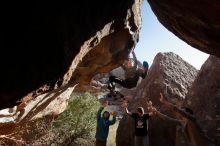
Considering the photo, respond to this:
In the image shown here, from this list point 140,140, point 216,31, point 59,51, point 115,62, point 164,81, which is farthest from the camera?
point 164,81

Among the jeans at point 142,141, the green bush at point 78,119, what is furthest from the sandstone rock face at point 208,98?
the green bush at point 78,119

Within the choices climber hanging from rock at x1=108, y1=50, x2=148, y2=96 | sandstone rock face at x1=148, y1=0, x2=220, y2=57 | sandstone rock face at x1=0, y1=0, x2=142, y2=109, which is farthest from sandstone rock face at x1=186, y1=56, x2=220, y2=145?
sandstone rock face at x1=0, y1=0, x2=142, y2=109

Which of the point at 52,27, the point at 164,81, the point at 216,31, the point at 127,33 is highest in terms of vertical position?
the point at 164,81

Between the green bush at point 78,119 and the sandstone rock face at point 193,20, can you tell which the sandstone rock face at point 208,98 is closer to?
the green bush at point 78,119

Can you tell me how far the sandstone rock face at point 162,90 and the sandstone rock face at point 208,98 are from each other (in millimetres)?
1716

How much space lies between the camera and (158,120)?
1770cm

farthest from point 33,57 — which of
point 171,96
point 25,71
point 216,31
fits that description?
point 171,96

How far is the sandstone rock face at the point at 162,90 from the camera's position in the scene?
17312mm

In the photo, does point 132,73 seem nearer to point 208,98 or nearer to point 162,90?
point 208,98

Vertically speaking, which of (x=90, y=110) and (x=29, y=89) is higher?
(x=90, y=110)

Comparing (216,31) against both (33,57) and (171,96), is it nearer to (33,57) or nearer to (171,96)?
(33,57)

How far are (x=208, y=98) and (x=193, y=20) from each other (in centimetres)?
982

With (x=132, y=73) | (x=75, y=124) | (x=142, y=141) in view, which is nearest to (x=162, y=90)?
(x=75, y=124)

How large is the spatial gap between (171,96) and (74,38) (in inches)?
563
